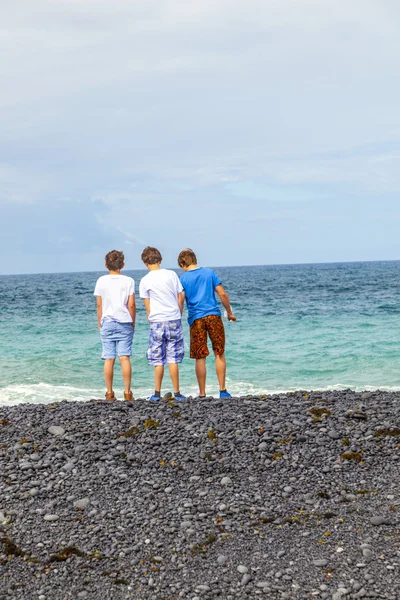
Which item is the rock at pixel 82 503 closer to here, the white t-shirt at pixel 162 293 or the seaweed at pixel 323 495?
the seaweed at pixel 323 495

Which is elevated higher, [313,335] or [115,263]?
[115,263]

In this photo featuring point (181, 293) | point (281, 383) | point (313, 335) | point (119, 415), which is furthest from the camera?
point (313, 335)

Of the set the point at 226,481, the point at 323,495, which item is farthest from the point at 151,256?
the point at 323,495

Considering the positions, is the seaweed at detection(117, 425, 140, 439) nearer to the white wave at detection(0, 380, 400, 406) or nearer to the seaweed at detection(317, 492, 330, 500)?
the seaweed at detection(317, 492, 330, 500)

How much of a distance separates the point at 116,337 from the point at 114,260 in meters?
1.11

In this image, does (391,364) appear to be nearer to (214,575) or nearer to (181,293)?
(181,293)

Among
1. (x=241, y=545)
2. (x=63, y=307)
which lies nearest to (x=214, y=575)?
(x=241, y=545)

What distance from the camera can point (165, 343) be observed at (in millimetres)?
8797

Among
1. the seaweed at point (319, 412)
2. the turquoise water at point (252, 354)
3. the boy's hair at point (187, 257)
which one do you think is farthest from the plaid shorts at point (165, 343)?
the turquoise water at point (252, 354)

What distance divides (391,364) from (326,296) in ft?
89.6

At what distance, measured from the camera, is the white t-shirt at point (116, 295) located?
8.71 metres

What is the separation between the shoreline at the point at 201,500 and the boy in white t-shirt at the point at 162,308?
738 millimetres

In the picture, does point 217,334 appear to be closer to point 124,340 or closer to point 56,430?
point 124,340

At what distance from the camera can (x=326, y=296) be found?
43.8 metres
